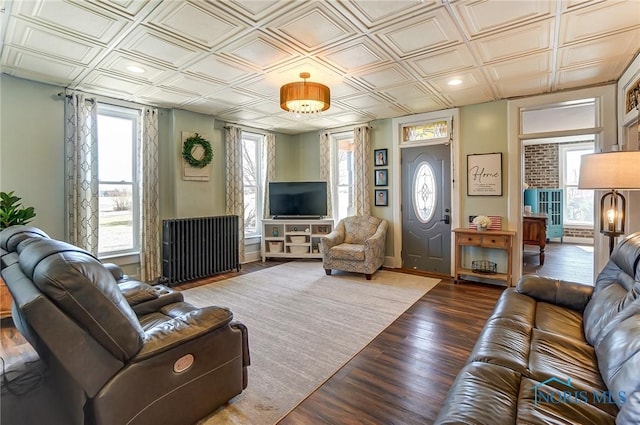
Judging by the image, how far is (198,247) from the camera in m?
4.86

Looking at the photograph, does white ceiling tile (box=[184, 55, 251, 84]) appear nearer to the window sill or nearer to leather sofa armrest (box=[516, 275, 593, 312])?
the window sill

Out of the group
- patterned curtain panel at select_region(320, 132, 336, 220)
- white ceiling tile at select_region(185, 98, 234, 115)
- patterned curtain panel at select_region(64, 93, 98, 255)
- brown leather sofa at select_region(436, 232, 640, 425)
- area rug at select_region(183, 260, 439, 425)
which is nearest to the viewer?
brown leather sofa at select_region(436, 232, 640, 425)

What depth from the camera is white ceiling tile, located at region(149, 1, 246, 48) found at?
2.26 meters

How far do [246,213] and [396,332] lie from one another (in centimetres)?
407

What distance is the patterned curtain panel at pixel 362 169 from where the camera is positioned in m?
5.72

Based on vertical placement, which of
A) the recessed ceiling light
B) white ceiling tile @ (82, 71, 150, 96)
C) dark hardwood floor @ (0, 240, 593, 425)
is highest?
white ceiling tile @ (82, 71, 150, 96)

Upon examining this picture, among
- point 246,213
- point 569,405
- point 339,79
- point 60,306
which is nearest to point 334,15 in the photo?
point 339,79

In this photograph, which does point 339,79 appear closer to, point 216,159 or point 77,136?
point 216,159

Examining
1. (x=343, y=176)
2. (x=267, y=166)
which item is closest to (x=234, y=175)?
(x=267, y=166)

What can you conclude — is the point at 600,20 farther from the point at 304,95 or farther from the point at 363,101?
the point at 363,101

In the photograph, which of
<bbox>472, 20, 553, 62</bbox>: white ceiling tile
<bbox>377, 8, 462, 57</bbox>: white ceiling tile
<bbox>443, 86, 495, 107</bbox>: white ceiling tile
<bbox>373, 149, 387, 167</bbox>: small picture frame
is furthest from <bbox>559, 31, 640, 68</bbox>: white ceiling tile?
<bbox>373, 149, 387, 167</bbox>: small picture frame

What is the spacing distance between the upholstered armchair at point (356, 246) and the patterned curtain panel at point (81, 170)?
3.23m

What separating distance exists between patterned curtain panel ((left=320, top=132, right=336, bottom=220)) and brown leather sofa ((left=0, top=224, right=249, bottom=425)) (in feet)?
14.9

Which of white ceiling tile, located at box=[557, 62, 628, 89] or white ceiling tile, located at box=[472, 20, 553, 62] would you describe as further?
white ceiling tile, located at box=[557, 62, 628, 89]
